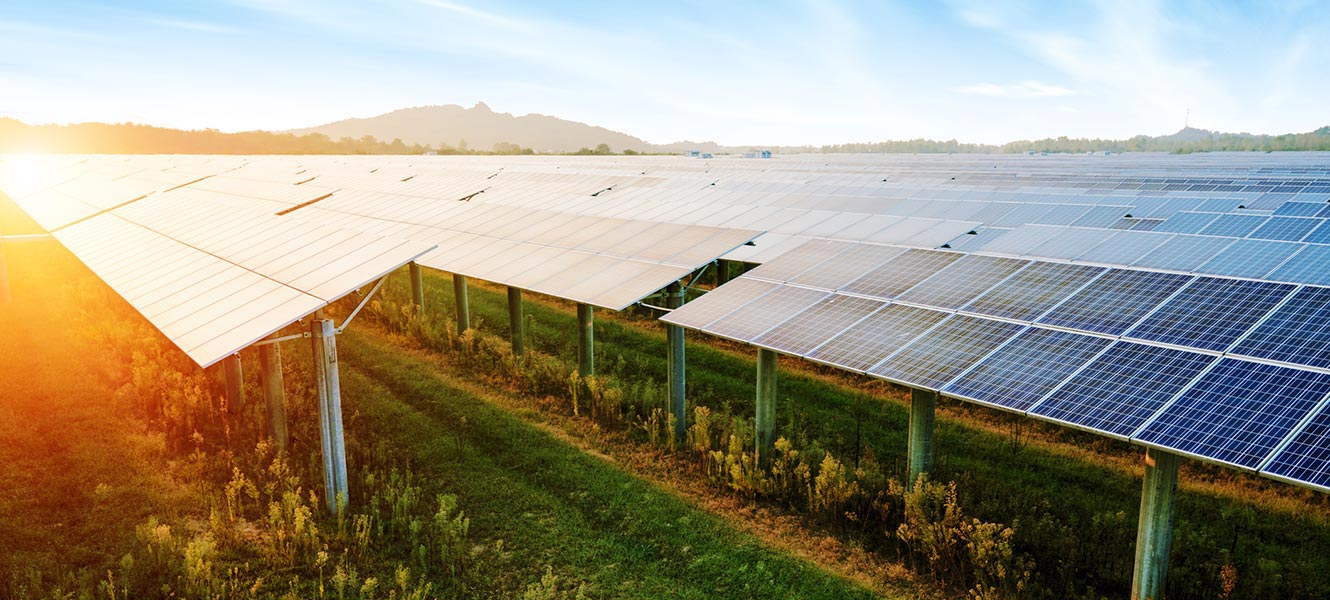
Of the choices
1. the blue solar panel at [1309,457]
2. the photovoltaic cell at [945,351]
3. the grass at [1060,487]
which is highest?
the photovoltaic cell at [945,351]

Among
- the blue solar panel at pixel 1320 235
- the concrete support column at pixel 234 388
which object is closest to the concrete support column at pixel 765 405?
the concrete support column at pixel 234 388

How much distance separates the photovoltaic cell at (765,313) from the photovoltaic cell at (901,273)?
89 centimetres

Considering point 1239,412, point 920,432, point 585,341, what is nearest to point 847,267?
point 920,432

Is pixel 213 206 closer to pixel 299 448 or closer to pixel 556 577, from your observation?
pixel 299 448

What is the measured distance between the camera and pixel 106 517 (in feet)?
42.3

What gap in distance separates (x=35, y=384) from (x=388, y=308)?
32.6ft

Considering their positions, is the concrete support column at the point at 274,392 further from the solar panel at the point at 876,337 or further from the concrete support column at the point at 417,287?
the concrete support column at the point at 417,287

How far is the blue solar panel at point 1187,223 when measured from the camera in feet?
79.5

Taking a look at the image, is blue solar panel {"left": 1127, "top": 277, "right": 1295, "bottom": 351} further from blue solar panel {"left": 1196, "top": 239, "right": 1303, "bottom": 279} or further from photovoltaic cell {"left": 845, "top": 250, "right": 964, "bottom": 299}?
blue solar panel {"left": 1196, "top": 239, "right": 1303, "bottom": 279}

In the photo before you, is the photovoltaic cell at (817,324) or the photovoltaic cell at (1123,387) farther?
the photovoltaic cell at (817,324)

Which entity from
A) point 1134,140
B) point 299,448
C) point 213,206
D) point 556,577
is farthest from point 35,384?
point 1134,140

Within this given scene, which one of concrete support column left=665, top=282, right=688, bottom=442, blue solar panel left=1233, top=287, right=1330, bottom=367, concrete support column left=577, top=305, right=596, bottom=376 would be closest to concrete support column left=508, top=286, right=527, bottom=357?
concrete support column left=577, top=305, right=596, bottom=376

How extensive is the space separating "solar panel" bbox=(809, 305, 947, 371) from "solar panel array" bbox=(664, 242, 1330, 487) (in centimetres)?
3

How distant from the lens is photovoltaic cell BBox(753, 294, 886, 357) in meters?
13.4
